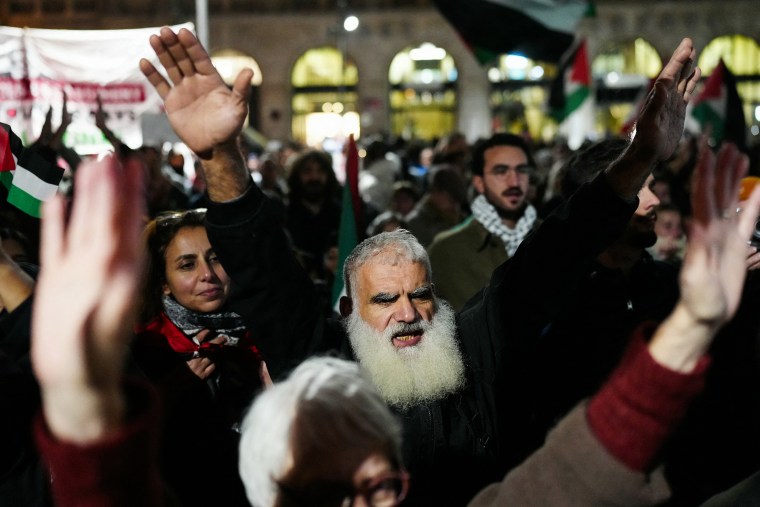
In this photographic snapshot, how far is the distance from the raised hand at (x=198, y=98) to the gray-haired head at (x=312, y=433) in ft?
2.86

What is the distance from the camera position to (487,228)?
538 centimetres

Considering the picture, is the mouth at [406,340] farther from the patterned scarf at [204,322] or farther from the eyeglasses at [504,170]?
the eyeglasses at [504,170]

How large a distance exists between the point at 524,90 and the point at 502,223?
3578cm

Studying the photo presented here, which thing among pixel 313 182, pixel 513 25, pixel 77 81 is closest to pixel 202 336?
pixel 313 182

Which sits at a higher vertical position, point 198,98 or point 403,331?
point 198,98

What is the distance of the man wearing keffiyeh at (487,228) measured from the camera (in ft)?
17.2

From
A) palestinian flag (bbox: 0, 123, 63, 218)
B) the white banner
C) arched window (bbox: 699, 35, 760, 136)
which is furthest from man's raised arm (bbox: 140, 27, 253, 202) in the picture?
arched window (bbox: 699, 35, 760, 136)

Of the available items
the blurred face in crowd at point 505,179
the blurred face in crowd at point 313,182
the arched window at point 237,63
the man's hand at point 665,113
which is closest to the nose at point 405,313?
the man's hand at point 665,113

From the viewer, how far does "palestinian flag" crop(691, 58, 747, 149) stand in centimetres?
1089

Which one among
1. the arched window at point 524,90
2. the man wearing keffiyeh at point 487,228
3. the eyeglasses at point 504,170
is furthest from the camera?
the arched window at point 524,90

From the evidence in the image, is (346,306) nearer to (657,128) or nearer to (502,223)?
(657,128)

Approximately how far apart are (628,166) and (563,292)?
42 cm

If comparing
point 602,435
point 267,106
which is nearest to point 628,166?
point 602,435

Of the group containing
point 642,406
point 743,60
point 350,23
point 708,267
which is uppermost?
point 350,23
